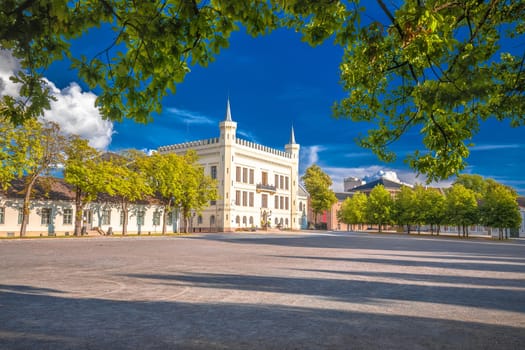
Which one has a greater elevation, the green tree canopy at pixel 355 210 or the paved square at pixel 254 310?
the green tree canopy at pixel 355 210

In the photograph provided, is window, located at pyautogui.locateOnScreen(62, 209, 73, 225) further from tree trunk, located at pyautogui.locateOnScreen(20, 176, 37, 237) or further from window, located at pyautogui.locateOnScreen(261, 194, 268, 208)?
window, located at pyautogui.locateOnScreen(261, 194, 268, 208)

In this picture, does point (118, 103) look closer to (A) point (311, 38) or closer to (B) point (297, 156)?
(A) point (311, 38)

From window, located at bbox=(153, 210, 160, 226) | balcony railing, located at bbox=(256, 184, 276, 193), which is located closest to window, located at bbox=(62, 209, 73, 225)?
window, located at bbox=(153, 210, 160, 226)

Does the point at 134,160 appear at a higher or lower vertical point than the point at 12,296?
higher

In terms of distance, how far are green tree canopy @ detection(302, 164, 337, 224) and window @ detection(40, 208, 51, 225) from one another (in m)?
55.6

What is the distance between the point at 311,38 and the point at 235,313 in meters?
4.73

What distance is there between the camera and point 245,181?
69062 mm

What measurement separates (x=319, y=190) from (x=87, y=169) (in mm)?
57207

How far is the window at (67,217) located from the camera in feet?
143

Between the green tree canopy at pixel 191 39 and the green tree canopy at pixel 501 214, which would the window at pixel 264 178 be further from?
the green tree canopy at pixel 191 39

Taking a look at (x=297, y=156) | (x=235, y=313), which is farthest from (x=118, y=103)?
(x=297, y=156)

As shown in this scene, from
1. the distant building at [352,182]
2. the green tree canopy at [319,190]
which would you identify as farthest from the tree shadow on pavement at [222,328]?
the distant building at [352,182]

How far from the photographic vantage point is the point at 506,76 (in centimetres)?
782

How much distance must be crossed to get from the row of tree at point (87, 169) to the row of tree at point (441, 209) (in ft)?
109
